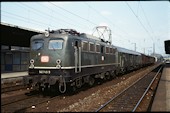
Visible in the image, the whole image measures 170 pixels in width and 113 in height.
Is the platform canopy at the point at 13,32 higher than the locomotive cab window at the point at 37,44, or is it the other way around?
the platform canopy at the point at 13,32

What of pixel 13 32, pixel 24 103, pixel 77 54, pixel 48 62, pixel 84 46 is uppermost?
pixel 13 32

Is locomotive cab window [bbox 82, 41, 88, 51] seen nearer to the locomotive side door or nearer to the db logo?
the locomotive side door

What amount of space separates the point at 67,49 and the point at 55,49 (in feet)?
2.14

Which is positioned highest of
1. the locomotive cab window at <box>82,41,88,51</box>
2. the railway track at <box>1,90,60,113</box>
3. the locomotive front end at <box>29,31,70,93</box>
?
the locomotive cab window at <box>82,41,88,51</box>

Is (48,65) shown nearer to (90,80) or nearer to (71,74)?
(71,74)

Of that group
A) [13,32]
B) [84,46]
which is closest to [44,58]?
[84,46]

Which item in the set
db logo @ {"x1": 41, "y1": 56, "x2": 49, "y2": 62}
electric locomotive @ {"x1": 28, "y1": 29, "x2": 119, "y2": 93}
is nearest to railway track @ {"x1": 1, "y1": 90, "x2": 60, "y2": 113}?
electric locomotive @ {"x1": 28, "y1": 29, "x2": 119, "y2": 93}

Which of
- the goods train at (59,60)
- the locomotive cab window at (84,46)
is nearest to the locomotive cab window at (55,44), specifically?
the goods train at (59,60)

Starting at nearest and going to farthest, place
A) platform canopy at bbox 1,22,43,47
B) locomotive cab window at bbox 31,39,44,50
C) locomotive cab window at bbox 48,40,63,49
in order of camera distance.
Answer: locomotive cab window at bbox 48,40,63,49, locomotive cab window at bbox 31,39,44,50, platform canopy at bbox 1,22,43,47

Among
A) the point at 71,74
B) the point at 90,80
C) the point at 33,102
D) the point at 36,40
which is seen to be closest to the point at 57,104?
the point at 33,102

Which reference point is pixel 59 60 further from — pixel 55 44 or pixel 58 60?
pixel 55 44

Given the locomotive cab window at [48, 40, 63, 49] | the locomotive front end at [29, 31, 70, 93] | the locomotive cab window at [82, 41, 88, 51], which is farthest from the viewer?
the locomotive cab window at [82, 41, 88, 51]

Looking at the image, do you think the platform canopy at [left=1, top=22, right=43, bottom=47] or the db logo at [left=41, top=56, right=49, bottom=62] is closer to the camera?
the db logo at [left=41, top=56, right=49, bottom=62]

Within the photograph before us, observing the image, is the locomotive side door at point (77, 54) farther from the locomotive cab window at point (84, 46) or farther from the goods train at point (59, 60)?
the locomotive cab window at point (84, 46)
